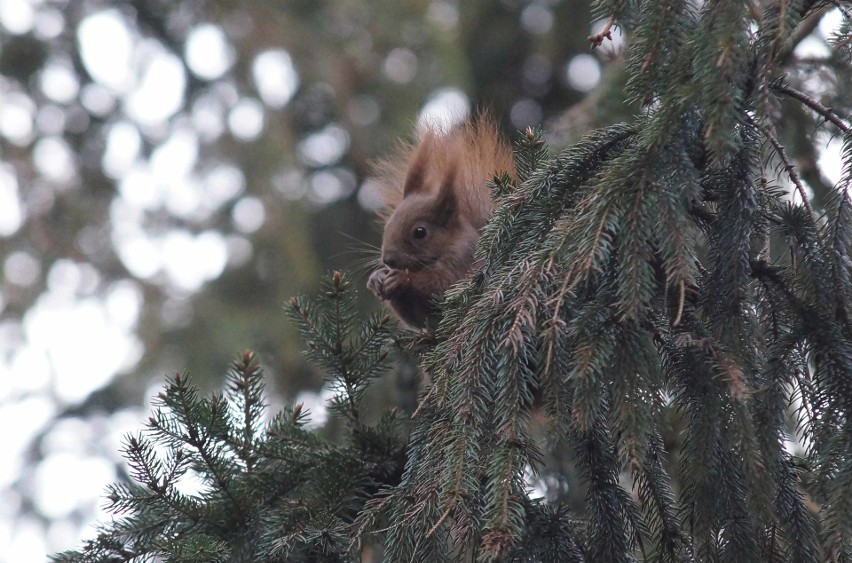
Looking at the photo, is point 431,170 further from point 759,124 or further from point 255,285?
point 255,285

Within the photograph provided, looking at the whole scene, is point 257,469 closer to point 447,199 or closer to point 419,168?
point 447,199

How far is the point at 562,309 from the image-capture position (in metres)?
1.56

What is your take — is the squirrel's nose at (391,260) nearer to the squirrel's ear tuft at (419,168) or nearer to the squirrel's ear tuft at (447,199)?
the squirrel's ear tuft at (447,199)

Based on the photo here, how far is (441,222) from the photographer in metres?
3.13

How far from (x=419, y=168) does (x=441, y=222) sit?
11.2 inches

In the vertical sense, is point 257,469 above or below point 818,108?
above

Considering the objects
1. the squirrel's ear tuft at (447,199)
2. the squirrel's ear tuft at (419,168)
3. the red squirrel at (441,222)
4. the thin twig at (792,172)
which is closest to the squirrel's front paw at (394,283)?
the red squirrel at (441,222)

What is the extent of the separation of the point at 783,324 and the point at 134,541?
1491 mm

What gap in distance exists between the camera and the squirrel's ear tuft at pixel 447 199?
3004mm

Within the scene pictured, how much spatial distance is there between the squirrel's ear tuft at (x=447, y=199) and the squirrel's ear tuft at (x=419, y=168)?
208 millimetres

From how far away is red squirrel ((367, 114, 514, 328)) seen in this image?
3021 millimetres

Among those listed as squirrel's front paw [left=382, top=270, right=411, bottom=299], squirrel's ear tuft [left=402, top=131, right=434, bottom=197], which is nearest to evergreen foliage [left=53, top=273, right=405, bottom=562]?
squirrel's front paw [left=382, top=270, right=411, bottom=299]

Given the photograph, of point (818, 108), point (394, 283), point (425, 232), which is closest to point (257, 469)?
point (394, 283)

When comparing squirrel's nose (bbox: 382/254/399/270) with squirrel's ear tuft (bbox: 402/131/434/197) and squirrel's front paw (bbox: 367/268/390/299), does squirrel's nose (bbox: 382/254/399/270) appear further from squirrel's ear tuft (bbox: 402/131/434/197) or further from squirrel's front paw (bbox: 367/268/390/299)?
squirrel's ear tuft (bbox: 402/131/434/197)
